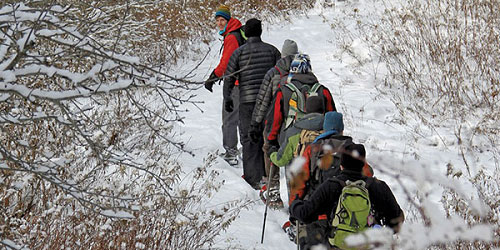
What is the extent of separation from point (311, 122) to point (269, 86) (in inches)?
54.6

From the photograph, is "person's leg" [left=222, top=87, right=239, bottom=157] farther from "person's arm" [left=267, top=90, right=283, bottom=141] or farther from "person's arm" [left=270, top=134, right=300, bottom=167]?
"person's arm" [left=270, top=134, right=300, bottom=167]

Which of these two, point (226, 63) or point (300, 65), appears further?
point (226, 63)

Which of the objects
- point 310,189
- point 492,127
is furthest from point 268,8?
point 310,189

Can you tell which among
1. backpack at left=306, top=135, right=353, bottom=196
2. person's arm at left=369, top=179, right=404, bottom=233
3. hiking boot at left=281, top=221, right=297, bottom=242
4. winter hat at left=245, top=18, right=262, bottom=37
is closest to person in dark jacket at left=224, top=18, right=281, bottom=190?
winter hat at left=245, top=18, right=262, bottom=37

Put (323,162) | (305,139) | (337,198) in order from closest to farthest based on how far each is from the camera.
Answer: (337,198)
(323,162)
(305,139)

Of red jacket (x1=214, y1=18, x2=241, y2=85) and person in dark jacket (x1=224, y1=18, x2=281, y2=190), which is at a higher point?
red jacket (x1=214, y1=18, x2=241, y2=85)

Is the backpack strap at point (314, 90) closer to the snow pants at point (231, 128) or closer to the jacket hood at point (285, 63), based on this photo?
the jacket hood at point (285, 63)

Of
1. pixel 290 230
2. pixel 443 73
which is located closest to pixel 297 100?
pixel 290 230

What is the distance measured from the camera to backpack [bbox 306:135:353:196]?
402 cm

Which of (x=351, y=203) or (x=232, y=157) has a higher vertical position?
Answer: (x=351, y=203)

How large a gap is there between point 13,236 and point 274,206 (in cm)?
342

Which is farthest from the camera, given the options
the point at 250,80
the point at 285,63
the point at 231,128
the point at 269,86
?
the point at 231,128

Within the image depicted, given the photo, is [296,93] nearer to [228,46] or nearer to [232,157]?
[228,46]

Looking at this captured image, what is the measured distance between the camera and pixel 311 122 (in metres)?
4.99
